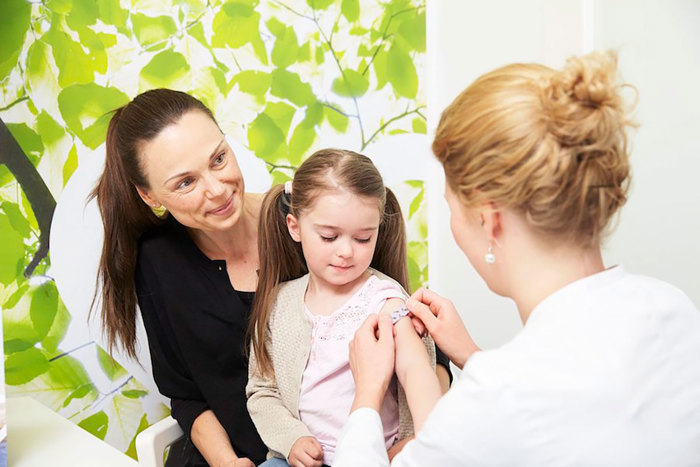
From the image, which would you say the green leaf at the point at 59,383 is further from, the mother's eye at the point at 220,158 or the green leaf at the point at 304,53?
the green leaf at the point at 304,53

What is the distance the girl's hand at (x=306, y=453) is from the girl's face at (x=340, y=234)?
33 cm

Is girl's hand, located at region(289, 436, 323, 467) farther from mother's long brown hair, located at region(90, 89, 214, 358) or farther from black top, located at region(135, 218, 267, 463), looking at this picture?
mother's long brown hair, located at region(90, 89, 214, 358)

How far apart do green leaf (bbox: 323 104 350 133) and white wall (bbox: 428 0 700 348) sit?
31 centimetres

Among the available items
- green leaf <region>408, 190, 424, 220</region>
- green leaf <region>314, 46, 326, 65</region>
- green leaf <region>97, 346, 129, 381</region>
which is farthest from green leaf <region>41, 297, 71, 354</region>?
green leaf <region>408, 190, 424, 220</region>

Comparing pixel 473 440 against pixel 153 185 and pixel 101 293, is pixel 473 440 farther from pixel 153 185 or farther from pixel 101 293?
pixel 101 293

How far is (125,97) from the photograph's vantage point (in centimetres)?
187

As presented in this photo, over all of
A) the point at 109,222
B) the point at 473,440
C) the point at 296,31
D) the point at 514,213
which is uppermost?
the point at 296,31

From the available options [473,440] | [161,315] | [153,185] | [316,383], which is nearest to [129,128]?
[153,185]

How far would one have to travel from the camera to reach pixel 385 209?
162 cm

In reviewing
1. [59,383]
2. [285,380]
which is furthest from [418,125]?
[59,383]

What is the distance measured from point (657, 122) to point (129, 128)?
1.46m

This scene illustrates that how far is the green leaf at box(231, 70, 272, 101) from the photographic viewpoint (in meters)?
2.01

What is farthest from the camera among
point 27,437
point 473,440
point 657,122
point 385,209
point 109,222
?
point 657,122

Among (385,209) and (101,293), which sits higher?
(385,209)
